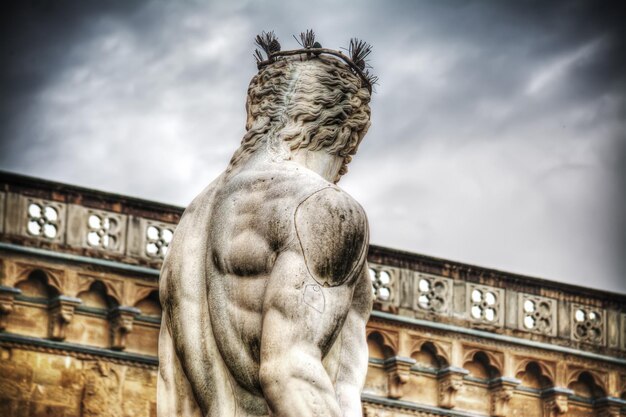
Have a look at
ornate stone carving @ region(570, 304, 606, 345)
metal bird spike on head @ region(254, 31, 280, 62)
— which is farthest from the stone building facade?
metal bird spike on head @ region(254, 31, 280, 62)

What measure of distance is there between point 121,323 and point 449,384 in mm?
4302

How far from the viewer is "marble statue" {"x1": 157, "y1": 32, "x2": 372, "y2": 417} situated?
16.9 ft

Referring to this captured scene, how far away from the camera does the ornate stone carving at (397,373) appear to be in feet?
80.7

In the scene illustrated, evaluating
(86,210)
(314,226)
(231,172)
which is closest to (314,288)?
(314,226)

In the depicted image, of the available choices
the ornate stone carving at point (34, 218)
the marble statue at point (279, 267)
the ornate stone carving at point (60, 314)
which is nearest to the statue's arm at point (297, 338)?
the marble statue at point (279, 267)

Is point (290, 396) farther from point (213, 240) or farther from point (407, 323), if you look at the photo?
point (407, 323)

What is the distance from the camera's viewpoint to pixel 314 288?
5164 millimetres

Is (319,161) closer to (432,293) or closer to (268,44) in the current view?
(268,44)

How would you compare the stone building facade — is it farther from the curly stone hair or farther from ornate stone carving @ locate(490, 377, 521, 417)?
the curly stone hair

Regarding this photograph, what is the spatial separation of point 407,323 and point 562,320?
6.52ft

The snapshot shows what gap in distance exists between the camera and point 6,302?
73.0 ft

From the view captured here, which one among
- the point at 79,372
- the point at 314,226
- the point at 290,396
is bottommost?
the point at 290,396

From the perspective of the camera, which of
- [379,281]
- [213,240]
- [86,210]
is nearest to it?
[213,240]

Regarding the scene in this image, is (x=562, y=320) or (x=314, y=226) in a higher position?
(x=562, y=320)
